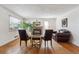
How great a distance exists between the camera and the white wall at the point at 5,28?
6082mm

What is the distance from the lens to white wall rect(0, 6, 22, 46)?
20.0 feet

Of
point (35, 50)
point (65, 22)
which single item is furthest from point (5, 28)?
point (65, 22)

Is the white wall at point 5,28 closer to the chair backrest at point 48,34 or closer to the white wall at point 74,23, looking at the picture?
the chair backrest at point 48,34

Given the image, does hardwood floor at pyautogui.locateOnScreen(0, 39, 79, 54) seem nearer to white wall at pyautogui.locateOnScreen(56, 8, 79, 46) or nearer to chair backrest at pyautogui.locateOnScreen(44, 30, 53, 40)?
chair backrest at pyautogui.locateOnScreen(44, 30, 53, 40)

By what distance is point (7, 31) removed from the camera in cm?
667

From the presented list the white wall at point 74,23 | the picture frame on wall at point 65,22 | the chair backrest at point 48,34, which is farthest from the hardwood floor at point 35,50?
the picture frame on wall at point 65,22

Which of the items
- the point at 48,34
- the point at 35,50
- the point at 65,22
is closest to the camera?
the point at 35,50

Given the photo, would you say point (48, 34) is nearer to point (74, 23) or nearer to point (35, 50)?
point (35, 50)

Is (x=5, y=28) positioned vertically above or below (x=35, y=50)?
above

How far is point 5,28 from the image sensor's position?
6.54 meters

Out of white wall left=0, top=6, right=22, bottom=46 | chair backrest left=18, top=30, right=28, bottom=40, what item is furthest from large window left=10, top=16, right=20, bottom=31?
chair backrest left=18, top=30, right=28, bottom=40
